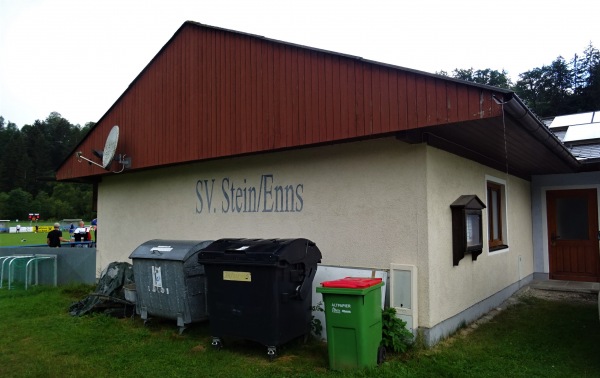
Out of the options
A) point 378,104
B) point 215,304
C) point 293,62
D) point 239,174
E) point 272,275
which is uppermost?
point 293,62

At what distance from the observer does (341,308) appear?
15.1 feet

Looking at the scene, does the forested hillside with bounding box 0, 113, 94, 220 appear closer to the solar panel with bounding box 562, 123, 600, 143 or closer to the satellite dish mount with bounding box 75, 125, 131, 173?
the satellite dish mount with bounding box 75, 125, 131, 173

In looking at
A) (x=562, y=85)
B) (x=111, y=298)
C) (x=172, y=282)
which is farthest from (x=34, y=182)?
(x=562, y=85)

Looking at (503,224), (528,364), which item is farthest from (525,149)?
(528,364)

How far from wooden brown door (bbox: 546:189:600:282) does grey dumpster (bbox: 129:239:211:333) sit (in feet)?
30.0

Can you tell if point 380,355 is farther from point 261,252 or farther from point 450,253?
point 450,253

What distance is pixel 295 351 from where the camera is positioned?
18.0 ft

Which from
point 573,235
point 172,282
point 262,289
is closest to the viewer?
point 262,289

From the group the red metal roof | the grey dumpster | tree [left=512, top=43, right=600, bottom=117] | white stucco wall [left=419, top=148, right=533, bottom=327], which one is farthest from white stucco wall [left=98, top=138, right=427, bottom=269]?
tree [left=512, top=43, right=600, bottom=117]

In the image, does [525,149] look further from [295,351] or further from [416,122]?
[295,351]

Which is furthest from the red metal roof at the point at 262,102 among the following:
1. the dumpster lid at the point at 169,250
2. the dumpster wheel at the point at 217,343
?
the dumpster wheel at the point at 217,343

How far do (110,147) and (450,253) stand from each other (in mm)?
7359

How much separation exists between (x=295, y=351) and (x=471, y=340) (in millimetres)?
2432

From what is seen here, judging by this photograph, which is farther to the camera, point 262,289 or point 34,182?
point 34,182
